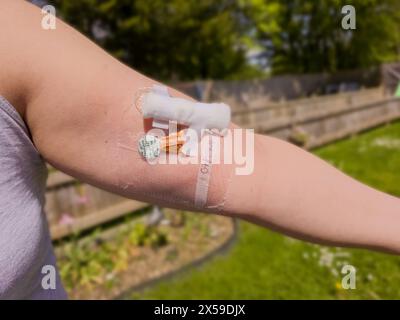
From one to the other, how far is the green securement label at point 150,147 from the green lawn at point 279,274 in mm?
2974

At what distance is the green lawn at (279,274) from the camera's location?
3592mm

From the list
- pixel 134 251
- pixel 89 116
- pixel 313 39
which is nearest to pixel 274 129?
pixel 134 251

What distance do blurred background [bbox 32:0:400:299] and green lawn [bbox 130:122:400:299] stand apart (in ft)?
0.05

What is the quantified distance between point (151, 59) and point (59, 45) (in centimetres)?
2231

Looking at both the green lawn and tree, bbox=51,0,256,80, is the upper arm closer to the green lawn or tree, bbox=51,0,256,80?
the green lawn

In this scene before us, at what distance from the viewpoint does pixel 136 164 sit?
3.03ft

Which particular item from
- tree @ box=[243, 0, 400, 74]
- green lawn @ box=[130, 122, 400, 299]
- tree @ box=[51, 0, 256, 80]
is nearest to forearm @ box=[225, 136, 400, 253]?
green lawn @ box=[130, 122, 400, 299]

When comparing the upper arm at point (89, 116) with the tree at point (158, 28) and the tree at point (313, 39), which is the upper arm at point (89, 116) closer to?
the tree at point (158, 28)

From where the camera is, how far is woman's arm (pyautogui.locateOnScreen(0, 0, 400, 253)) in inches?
33.0

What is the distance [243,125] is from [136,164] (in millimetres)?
9337

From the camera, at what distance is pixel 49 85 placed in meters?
0.83

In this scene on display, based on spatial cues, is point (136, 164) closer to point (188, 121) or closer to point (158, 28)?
point (188, 121)

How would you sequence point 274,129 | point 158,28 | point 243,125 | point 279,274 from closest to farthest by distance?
point 279,274, point 274,129, point 243,125, point 158,28
